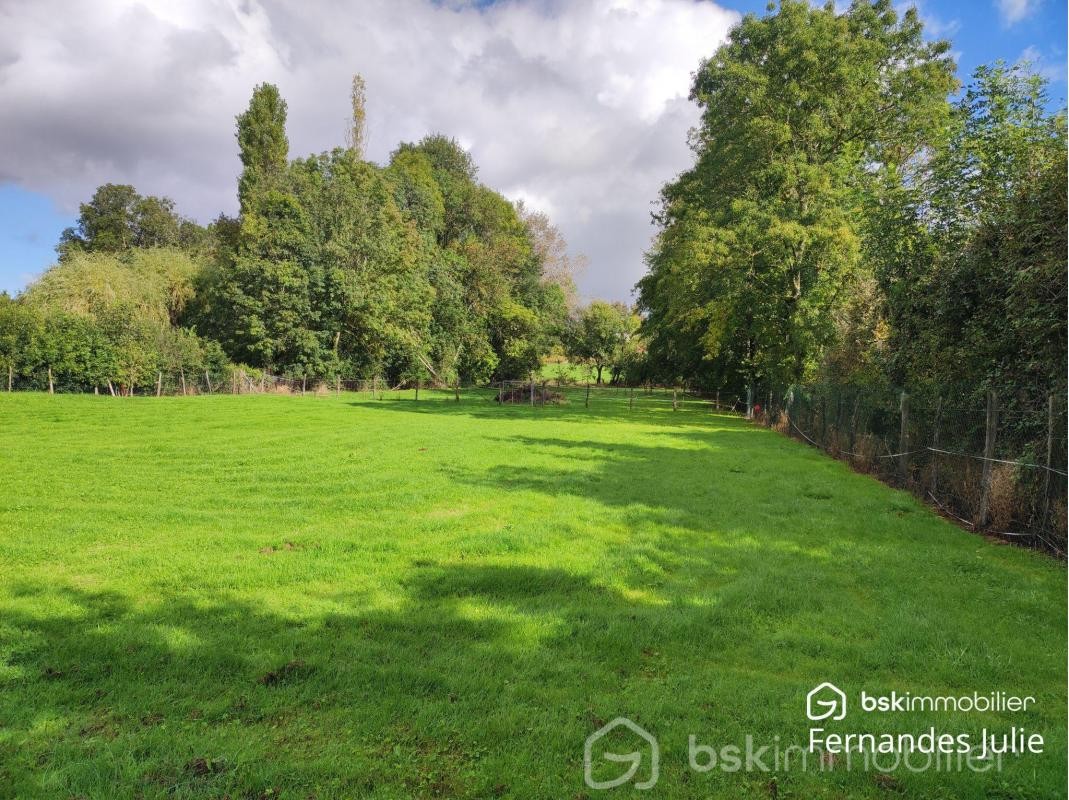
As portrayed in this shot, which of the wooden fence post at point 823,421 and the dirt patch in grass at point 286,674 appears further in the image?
the wooden fence post at point 823,421

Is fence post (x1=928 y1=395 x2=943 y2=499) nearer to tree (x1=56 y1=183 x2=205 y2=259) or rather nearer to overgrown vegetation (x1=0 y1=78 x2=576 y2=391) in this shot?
overgrown vegetation (x1=0 y1=78 x2=576 y2=391)

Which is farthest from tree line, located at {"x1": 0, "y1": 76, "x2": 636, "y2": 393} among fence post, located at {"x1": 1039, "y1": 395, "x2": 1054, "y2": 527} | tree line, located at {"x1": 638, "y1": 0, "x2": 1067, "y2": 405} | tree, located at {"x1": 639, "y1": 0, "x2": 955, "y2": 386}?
fence post, located at {"x1": 1039, "y1": 395, "x2": 1054, "y2": 527}

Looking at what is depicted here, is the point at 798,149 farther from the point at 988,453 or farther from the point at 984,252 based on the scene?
the point at 988,453

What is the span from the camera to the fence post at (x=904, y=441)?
10.4 metres

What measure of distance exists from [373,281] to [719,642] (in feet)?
128

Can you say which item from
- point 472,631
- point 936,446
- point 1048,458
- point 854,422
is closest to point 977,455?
point 936,446

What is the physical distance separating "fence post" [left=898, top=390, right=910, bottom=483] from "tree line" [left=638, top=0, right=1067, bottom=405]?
1.27 feet

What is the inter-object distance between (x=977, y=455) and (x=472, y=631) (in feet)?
25.1

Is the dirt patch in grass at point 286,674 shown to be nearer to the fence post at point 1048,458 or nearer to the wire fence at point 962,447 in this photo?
the wire fence at point 962,447

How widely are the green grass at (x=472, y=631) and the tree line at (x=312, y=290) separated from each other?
25.0 meters

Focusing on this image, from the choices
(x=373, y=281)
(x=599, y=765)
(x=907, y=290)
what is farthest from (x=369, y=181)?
(x=599, y=765)

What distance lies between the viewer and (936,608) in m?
5.00

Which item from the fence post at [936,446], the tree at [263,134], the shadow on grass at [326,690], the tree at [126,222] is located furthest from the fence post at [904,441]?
the tree at [126,222]

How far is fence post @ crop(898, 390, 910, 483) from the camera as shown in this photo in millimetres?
10398
